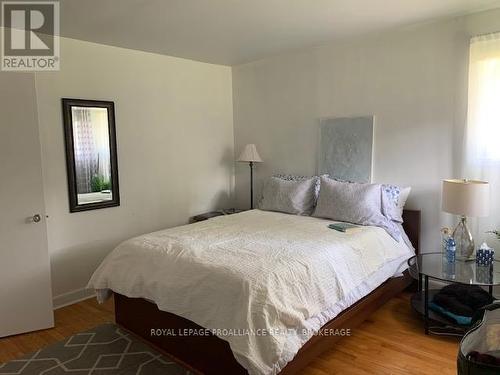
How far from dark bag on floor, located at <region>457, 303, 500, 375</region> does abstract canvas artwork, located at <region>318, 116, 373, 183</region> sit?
2.09 metres

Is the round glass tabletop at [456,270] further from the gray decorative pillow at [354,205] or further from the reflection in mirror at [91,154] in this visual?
the reflection in mirror at [91,154]

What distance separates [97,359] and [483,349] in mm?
2270

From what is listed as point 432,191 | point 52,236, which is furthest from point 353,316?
point 52,236

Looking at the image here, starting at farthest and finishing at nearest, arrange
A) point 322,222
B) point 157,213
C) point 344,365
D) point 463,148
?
point 157,213 → point 322,222 → point 463,148 → point 344,365

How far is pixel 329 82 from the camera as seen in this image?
3.88m

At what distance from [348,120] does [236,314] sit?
250cm

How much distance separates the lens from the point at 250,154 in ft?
14.4

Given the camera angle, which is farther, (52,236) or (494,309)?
(52,236)

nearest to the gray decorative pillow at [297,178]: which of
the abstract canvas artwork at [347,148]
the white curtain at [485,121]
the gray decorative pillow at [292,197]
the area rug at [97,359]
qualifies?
the gray decorative pillow at [292,197]

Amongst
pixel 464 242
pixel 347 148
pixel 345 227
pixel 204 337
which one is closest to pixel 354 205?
pixel 345 227

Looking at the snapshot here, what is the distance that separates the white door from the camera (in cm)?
273

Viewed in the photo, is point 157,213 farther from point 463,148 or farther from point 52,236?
point 463,148

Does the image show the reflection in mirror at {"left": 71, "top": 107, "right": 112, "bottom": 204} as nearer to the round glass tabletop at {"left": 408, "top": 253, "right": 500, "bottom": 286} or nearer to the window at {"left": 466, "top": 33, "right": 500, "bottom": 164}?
the round glass tabletop at {"left": 408, "top": 253, "right": 500, "bottom": 286}

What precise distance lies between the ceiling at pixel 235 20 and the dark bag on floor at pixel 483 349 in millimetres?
2205
